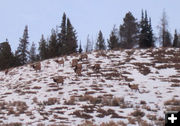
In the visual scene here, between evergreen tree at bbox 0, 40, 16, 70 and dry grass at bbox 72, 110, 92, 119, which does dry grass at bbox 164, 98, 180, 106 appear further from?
evergreen tree at bbox 0, 40, 16, 70

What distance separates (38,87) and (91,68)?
7.32 m

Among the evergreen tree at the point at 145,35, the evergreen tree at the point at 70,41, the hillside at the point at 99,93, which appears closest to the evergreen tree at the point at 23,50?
the evergreen tree at the point at 70,41

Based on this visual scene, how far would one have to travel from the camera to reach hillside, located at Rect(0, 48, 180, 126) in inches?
462

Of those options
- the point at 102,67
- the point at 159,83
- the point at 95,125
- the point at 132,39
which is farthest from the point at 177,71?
the point at 132,39

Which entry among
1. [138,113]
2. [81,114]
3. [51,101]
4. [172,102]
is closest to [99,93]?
[51,101]

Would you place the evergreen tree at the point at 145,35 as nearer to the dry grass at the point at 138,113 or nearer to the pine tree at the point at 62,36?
the pine tree at the point at 62,36

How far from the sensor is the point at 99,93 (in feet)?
53.5

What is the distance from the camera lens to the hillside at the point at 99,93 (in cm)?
1174

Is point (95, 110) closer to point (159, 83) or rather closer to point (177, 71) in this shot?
point (159, 83)

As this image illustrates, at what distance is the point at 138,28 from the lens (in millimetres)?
53250

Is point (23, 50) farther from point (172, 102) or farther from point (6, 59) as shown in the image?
point (172, 102)

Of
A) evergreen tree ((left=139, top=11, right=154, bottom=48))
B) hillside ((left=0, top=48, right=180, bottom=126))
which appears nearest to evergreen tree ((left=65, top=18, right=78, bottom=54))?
evergreen tree ((left=139, top=11, right=154, bottom=48))

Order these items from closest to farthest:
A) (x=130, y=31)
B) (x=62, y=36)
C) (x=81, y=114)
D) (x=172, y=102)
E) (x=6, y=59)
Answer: (x=81, y=114) → (x=172, y=102) → (x=6, y=59) → (x=130, y=31) → (x=62, y=36)

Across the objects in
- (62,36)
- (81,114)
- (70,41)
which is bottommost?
(81,114)
